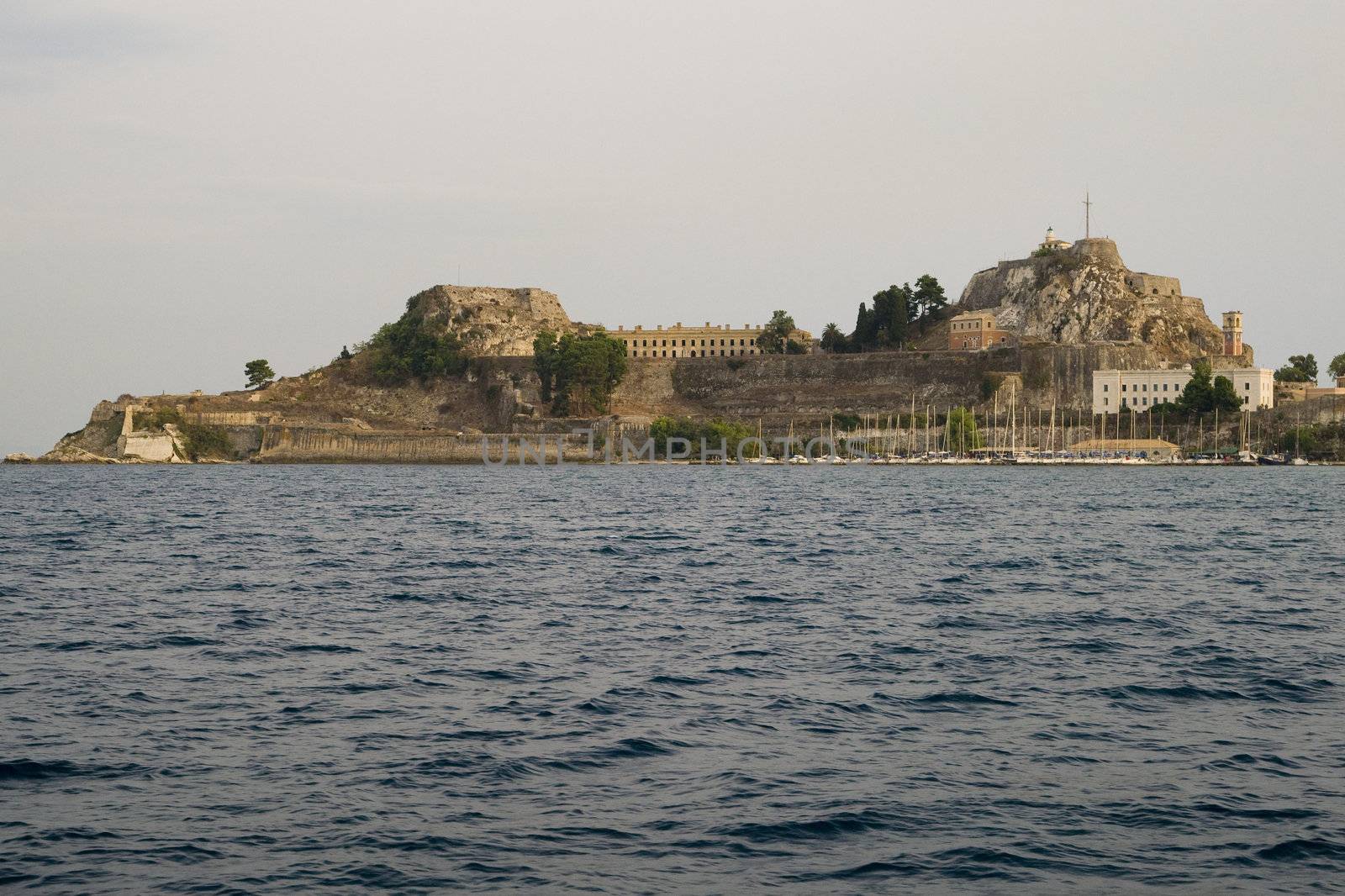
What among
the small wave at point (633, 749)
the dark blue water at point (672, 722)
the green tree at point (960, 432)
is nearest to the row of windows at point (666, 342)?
the green tree at point (960, 432)

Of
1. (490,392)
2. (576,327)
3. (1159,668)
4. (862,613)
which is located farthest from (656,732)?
(576,327)

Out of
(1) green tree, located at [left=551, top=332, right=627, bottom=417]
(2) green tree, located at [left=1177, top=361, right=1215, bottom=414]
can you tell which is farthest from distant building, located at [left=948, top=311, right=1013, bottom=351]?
(1) green tree, located at [left=551, top=332, right=627, bottom=417]

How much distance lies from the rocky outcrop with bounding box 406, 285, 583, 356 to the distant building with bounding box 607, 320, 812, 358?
6.31 metres

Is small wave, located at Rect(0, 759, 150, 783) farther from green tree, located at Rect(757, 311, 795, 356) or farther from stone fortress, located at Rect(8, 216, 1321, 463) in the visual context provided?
green tree, located at Rect(757, 311, 795, 356)

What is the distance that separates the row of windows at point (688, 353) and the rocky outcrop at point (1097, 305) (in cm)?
2261

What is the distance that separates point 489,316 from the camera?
427ft

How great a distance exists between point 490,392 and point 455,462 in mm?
13795

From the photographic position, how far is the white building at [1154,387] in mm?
104812

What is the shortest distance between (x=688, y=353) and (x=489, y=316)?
60.5 ft

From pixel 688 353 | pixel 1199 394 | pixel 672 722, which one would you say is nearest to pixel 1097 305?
pixel 1199 394

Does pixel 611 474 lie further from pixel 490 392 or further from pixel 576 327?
pixel 576 327

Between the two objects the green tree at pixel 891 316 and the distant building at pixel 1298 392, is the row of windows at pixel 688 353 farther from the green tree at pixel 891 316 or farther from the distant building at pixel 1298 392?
the distant building at pixel 1298 392

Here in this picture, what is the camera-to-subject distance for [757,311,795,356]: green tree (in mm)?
131125
